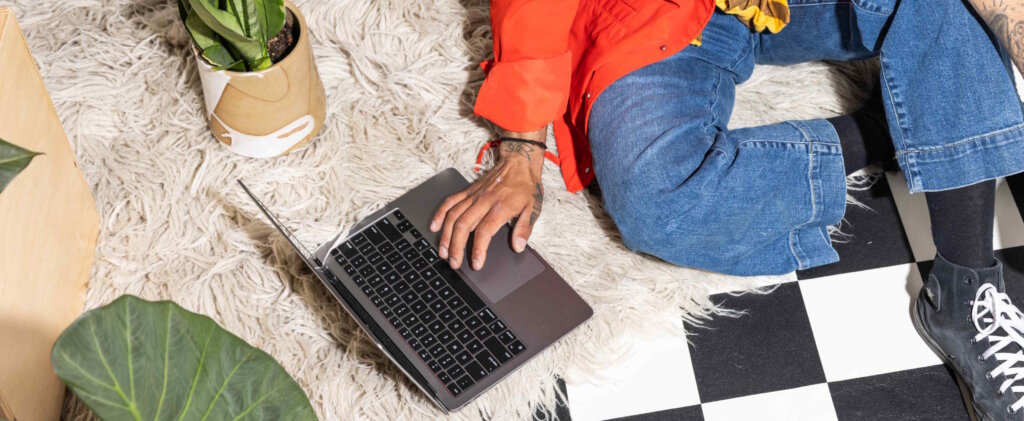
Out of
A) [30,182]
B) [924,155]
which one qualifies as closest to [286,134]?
[30,182]

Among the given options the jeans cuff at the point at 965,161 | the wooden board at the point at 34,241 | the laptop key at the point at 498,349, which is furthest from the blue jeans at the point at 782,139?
the wooden board at the point at 34,241

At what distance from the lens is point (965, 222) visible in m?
1.20

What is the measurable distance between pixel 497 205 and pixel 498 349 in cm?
19

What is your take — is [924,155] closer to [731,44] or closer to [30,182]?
[731,44]

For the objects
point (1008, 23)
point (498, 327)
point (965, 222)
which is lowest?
point (498, 327)

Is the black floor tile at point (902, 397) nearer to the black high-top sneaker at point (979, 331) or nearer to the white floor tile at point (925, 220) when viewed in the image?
the black high-top sneaker at point (979, 331)

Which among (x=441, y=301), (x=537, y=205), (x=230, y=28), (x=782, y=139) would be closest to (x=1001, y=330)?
(x=782, y=139)

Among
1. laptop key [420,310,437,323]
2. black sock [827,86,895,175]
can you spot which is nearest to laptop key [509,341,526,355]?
laptop key [420,310,437,323]

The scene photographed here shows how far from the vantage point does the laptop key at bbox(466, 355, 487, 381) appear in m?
1.14

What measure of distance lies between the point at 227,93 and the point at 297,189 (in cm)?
17

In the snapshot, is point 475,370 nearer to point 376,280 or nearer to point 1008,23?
point 376,280

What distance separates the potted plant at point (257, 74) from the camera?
3.71 ft

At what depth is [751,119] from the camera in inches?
55.7

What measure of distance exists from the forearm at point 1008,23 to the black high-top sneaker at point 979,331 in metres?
0.31
